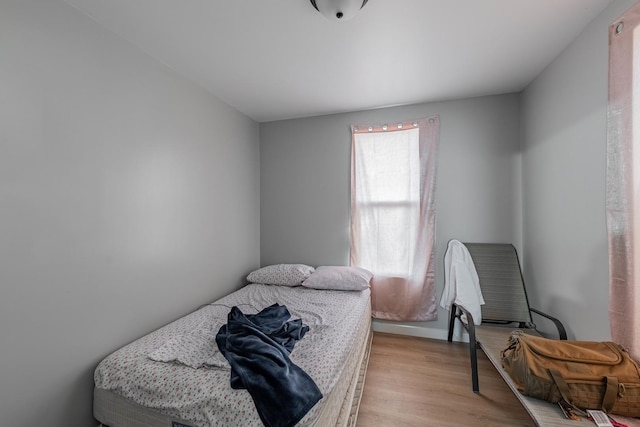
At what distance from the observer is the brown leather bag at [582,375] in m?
1.16

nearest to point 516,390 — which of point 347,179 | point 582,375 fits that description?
point 582,375

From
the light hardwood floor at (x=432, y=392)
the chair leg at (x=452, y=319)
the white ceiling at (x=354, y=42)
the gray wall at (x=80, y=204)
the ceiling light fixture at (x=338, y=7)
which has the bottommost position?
the light hardwood floor at (x=432, y=392)

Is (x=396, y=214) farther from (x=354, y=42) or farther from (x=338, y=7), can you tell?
(x=338, y=7)

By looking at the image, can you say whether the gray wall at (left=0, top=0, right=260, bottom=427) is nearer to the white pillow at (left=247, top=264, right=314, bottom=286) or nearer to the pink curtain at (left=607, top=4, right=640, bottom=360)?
the white pillow at (left=247, top=264, right=314, bottom=286)

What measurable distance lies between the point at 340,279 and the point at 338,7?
2185mm

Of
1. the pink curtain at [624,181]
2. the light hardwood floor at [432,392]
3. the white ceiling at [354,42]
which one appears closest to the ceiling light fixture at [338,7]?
the white ceiling at [354,42]

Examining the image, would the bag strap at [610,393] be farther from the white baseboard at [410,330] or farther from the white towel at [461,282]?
the white baseboard at [410,330]

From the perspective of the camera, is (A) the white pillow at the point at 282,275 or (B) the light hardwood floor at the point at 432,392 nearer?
(B) the light hardwood floor at the point at 432,392

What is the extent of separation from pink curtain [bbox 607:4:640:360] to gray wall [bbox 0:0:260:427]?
9.40 ft

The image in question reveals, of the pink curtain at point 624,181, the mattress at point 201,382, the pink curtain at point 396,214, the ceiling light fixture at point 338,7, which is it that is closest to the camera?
the mattress at point 201,382

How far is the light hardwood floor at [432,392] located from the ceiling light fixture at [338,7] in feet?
8.41

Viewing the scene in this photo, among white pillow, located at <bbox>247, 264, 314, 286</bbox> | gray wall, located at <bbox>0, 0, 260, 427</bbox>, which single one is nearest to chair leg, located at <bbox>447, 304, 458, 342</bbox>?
white pillow, located at <bbox>247, 264, 314, 286</bbox>

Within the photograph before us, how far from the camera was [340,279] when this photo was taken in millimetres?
2537

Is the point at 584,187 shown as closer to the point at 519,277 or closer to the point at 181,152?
the point at 519,277
